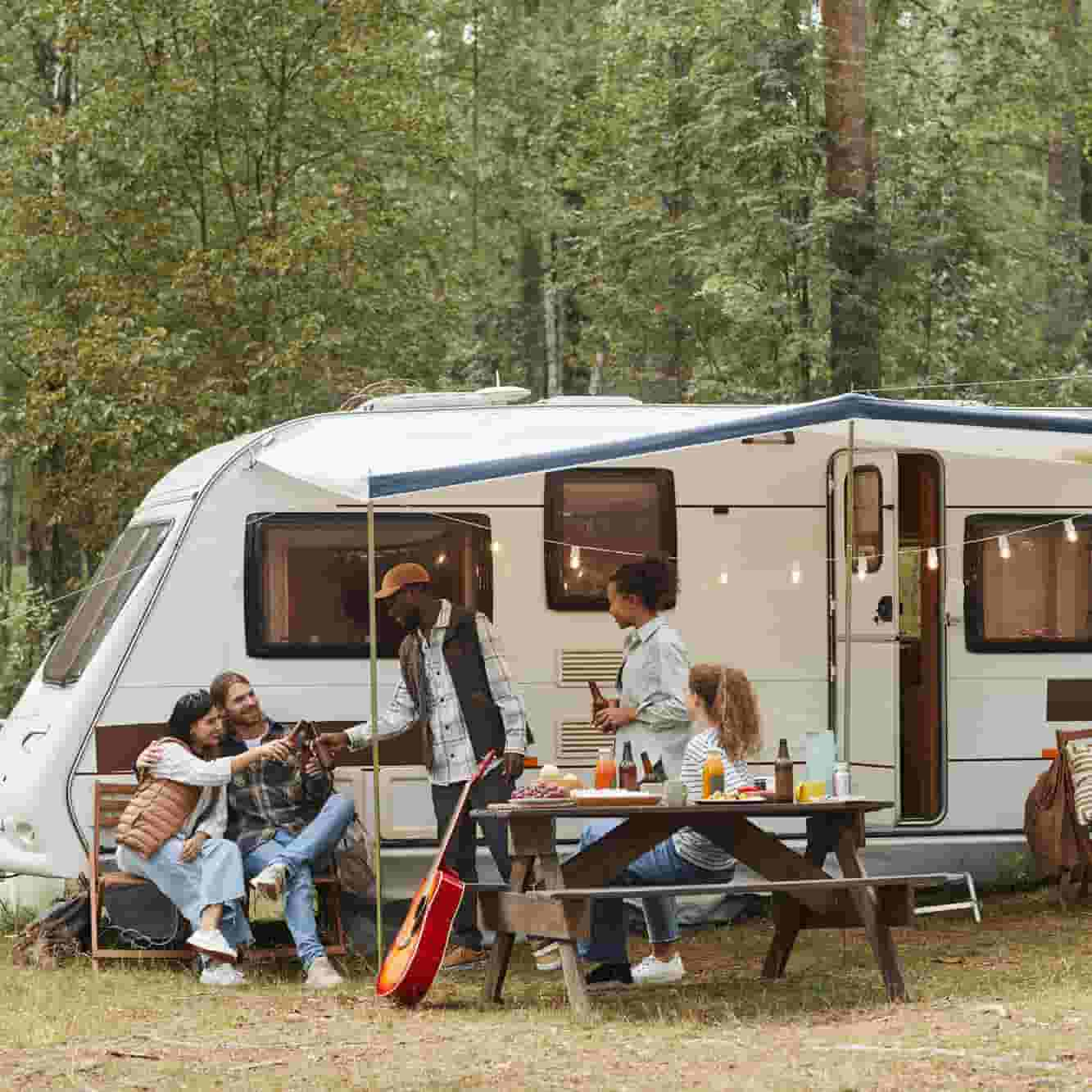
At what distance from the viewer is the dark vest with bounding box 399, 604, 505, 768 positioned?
29.0 ft

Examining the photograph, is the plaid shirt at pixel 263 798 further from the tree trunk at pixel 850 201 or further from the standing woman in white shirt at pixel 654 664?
the tree trunk at pixel 850 201

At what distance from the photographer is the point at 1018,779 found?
9984mm

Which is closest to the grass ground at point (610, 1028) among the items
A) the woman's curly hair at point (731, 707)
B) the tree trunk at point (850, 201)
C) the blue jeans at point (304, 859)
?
the blue jeans at point (304, 859)

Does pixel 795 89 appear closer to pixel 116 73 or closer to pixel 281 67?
pixel 281 67

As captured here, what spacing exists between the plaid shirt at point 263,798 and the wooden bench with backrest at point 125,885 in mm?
282

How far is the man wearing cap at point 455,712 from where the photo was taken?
347 inches

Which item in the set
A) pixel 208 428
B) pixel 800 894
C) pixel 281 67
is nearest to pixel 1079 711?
pixel 800 894

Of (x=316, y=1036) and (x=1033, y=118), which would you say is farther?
(x=1033, y=118)

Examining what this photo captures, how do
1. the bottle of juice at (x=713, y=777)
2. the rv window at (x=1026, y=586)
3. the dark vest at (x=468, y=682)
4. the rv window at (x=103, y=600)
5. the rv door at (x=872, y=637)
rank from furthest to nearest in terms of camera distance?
the rv window at (x=1026, y=586)
the rv door at (x=872, y=637)
the rv window at (x=103, y=600)
the dark vest at (x=468, y=682)
the bottle of juice at (x=713, y=777)

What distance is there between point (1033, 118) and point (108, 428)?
351 inches

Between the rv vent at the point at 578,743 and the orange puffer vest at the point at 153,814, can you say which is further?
the rv vent at the point at 578,743

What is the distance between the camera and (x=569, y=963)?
7.41m

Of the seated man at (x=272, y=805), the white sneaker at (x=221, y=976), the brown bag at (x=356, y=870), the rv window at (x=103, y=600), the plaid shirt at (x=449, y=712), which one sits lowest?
the white sneaker at (x=221, y=976)

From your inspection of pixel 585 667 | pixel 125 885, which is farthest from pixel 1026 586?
pixel 125 885
